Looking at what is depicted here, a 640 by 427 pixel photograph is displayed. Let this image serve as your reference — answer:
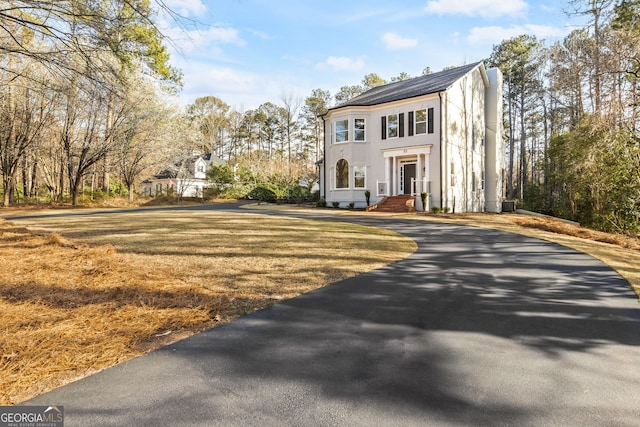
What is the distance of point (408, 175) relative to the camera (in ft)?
68.6

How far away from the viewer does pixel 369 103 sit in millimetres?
21312

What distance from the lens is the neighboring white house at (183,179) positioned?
1145 inches

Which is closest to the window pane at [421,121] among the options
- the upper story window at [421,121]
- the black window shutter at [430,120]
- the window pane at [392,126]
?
the upper story window at [421,121]

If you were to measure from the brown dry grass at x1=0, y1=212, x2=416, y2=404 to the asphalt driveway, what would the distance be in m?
0.30

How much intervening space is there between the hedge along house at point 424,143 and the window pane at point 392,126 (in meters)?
0.06

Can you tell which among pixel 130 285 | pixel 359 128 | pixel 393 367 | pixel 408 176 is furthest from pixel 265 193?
pixel 393 367

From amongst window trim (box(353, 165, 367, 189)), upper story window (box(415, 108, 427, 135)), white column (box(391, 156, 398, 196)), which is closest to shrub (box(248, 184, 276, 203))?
window trim (box(353, 165, 367, 189))

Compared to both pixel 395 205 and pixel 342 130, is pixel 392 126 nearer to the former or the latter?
pixel 342 130

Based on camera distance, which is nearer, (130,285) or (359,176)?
(130,285)

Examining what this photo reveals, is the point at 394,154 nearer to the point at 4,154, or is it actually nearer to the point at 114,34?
the point at 114,34

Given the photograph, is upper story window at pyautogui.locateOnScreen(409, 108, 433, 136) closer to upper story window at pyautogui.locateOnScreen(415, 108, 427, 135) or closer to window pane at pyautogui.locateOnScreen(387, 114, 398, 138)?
upper story window at pyautogui.locateOnScreen(415, 108, 427, 135)

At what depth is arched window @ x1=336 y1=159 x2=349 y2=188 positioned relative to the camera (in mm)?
21756

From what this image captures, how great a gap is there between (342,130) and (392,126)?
3196mm

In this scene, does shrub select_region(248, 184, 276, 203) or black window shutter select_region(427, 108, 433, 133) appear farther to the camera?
shrub select_region(248, 184, 276, 203)
